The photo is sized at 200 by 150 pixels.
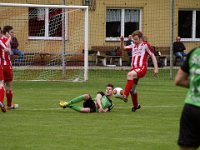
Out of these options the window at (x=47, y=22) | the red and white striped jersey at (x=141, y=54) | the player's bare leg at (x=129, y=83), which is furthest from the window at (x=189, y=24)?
the player's bare leg at (x=129, y=83)

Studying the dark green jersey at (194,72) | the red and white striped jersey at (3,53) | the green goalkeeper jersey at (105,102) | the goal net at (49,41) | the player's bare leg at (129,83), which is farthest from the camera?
the goal net at (49,41)

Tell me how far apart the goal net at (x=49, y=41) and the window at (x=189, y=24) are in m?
10.7

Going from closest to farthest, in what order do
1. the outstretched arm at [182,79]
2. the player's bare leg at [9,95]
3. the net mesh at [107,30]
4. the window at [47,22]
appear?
the outstretched arm at [182,79]
the player's bare leg at [9,95]
the window at [47,22]
the net mesh at [107,30]

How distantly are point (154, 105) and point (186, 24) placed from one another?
23350 millimetres

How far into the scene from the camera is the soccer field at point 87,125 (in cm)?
1197

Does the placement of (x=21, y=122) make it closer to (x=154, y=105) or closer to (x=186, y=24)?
(x=154, y=105)

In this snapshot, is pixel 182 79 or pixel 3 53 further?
pixel 3 53

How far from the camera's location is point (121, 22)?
40.3m

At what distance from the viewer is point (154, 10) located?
40.4 metres

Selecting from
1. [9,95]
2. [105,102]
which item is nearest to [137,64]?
[105,102]

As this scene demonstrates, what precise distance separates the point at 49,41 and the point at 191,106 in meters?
23.4

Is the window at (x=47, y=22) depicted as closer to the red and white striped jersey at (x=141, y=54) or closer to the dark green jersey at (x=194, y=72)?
the red and white striped jersey at (x=141, y=54)

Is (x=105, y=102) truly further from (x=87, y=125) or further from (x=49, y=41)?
(x=49, y=41)

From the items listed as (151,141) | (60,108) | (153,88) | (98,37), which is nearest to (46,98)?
(60,108)
